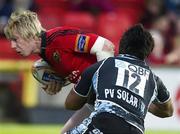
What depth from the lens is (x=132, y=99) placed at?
5453 millimetres

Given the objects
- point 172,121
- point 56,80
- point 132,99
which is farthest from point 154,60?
point 132,99

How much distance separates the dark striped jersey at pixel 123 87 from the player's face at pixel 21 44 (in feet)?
3.32

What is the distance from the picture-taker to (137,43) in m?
5.59

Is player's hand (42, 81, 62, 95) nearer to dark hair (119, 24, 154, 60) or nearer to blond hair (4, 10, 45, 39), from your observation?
blond hair (4, 10, 45, 39)

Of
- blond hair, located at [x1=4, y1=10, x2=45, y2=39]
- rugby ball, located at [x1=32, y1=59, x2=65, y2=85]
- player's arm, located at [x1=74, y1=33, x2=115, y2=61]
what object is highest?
blond hair, located at [x1=4, y1=10, x2=45, y2=39]

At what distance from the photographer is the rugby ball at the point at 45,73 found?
6.80 metres

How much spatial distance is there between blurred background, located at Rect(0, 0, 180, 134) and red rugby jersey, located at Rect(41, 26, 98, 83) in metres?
4.40

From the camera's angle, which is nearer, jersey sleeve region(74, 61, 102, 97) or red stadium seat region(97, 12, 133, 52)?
jersey sleeve region(74, 61, 102, 97)

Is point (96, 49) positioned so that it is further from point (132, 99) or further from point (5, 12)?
point (5, 12)

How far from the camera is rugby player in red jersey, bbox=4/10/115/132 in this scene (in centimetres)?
645

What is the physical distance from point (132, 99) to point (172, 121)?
6.43m

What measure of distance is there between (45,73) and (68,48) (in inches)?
16.6

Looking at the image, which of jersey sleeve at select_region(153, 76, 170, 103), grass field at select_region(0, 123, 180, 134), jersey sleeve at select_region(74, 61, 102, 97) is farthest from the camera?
grass field at select_region(0, 123, 180, 134)

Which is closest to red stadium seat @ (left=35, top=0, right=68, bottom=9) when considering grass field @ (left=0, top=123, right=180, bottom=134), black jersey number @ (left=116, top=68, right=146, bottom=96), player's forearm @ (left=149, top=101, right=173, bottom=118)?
grass field @ (left=0, top=123, right=180, bottom=134)
